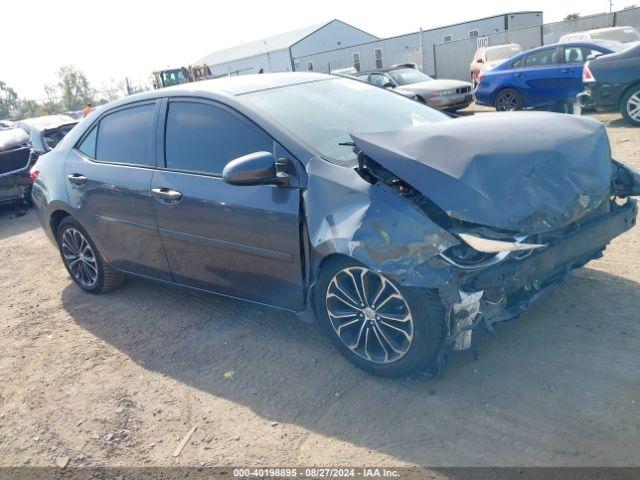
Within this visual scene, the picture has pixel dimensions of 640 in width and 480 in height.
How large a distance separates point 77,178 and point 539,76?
1097 centimetres

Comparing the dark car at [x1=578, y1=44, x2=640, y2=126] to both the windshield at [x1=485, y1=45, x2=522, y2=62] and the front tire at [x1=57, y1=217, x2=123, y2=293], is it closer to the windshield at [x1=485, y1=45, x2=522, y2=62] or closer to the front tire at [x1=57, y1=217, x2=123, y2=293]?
the front tire at [x1=57, y1=217, x2=123, y2=293]

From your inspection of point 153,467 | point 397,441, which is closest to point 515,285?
point 397,441

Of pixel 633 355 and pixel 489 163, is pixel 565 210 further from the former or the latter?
pixel 633 355

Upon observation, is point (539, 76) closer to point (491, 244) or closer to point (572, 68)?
point (572, 68)

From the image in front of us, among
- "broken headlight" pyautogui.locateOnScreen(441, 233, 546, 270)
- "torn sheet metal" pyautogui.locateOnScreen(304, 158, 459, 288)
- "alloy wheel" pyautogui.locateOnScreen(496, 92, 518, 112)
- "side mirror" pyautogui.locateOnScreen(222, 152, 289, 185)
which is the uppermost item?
"side mirror" pyautogui.locateOnScreen(222, 152, 289, 185)

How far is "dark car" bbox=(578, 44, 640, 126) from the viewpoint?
9547 millimetres

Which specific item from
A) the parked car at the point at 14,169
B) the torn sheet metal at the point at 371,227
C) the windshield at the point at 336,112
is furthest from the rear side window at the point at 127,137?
the parked car at the point at 14,169

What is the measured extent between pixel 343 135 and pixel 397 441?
1949mm

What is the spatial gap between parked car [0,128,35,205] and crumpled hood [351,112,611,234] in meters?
7.97

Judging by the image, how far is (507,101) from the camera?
1316cm

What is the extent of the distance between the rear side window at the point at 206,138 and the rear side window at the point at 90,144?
108 cm

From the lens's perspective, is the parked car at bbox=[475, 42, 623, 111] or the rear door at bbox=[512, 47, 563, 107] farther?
the rear door at bbox=[512, 47, 563, 107]

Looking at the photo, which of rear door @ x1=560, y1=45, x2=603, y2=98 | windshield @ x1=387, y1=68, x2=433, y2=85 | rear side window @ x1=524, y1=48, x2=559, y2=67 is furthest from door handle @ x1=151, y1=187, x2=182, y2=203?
windshield @ x1=387, y1=68, x2=433, y2=85

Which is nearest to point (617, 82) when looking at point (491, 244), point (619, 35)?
point (491, 244)
